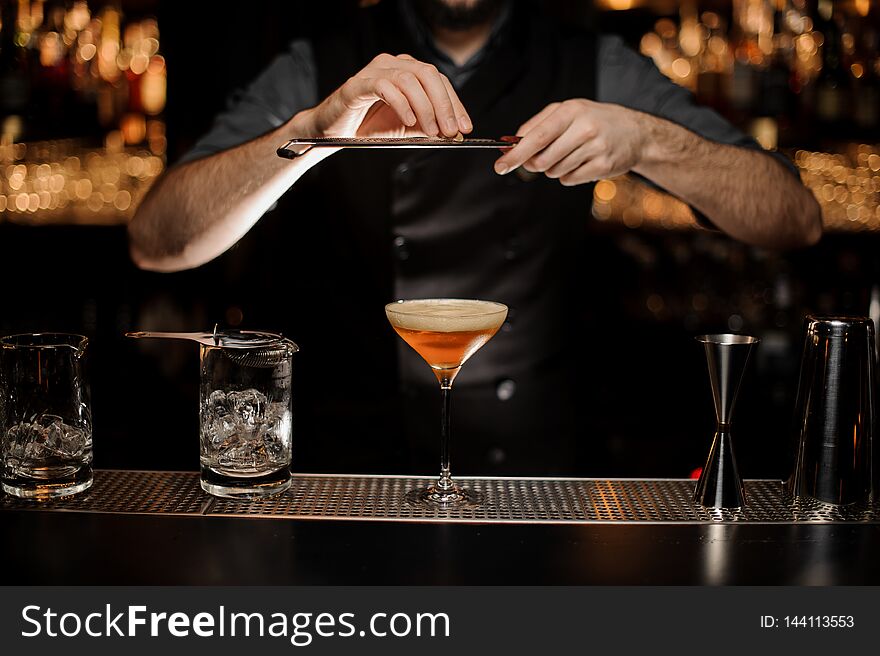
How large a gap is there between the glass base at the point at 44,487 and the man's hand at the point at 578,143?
761mm

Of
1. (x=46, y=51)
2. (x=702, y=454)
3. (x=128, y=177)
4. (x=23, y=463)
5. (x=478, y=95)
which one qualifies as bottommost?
(x=702, y=454)

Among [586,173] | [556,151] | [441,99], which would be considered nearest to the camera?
[441,99]

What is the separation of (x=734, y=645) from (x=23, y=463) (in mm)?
900

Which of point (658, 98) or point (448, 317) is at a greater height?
point (658, 98)

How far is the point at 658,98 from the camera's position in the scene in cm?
216

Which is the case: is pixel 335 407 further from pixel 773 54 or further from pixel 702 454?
pixel 773 54

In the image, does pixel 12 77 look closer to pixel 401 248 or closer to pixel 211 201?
pixel 211 201

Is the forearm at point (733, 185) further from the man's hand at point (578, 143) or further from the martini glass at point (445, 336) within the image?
the martini glass at point (445, 336)

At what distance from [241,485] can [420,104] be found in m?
0.62

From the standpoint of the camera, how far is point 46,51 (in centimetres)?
250

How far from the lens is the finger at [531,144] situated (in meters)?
1.57

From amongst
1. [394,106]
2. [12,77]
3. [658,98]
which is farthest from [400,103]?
[12,77]

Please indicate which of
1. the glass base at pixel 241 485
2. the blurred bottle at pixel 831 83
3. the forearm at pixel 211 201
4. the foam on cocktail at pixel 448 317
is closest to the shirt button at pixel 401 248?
the forearm at pixel 211 201

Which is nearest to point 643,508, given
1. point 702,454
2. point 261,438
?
point 261,438
